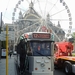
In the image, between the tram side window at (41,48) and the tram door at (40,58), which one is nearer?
the tram door at (40,58)

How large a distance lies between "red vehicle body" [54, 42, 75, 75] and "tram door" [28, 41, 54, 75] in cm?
287

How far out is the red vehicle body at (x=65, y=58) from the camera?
16.2m

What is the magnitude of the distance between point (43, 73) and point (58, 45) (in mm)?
8536

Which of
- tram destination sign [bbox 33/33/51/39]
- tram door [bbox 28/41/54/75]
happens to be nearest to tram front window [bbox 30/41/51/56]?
tram door [bbox 28/41/54/75]

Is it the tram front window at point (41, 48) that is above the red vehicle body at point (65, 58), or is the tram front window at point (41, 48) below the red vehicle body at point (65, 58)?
above

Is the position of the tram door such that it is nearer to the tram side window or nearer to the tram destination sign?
the tram side window

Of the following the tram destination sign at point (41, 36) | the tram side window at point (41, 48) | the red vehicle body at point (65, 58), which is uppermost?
the tram destination sign at point (41, 36)

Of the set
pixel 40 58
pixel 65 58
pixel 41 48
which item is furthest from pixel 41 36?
pixel 65 58

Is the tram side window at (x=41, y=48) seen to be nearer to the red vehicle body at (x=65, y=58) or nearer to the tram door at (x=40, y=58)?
Result: the tram door at (x=40, y=58)

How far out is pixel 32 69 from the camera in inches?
520

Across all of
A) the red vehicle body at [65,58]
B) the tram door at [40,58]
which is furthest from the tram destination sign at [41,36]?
the red vehicle body at [65,58]

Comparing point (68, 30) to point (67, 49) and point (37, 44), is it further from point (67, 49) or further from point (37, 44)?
point (37, 44)

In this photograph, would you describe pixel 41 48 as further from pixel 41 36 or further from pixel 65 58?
pixel 65 58

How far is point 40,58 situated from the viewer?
13.3 m
